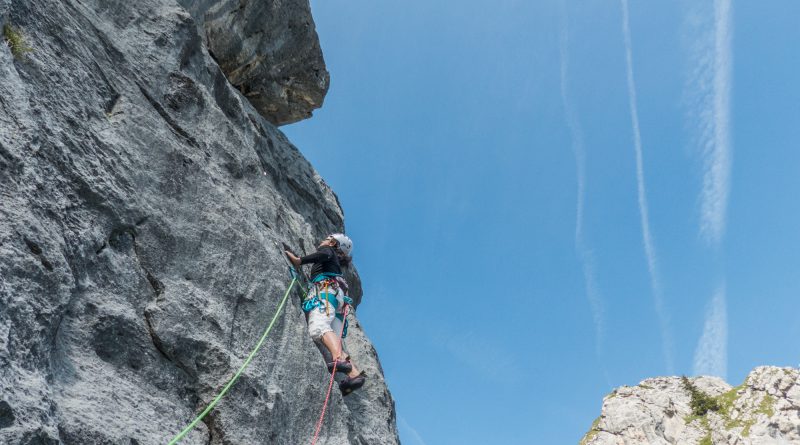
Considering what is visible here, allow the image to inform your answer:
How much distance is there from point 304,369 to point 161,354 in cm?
223

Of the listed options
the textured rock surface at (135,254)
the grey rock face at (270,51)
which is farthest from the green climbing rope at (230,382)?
the grey rock face at (270,51)

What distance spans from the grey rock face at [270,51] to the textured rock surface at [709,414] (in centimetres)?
7462

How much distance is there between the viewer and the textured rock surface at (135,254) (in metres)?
4.75

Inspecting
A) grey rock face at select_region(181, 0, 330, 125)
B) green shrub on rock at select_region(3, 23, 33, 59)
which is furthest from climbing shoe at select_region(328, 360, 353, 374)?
grey rock face at select_region(181, 0, 330, 125)

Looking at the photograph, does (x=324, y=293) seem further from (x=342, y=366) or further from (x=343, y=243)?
(x=343, y=243)

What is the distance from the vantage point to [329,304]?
9344mm

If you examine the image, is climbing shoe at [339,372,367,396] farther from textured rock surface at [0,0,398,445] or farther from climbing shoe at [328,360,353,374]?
textured rock surface at [0,0,398,445]

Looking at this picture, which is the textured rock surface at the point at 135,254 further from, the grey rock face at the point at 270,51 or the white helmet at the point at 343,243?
the grey rock face at the point at 270,51

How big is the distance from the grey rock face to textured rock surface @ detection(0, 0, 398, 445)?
2.86 metres

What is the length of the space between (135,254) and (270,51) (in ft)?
27.7

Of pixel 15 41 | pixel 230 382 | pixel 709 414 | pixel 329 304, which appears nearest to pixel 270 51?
pixel 329 304

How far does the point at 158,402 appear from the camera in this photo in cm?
572

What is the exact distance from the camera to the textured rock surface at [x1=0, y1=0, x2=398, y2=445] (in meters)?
4.75

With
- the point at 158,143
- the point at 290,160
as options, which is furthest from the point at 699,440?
the point at 158,143
